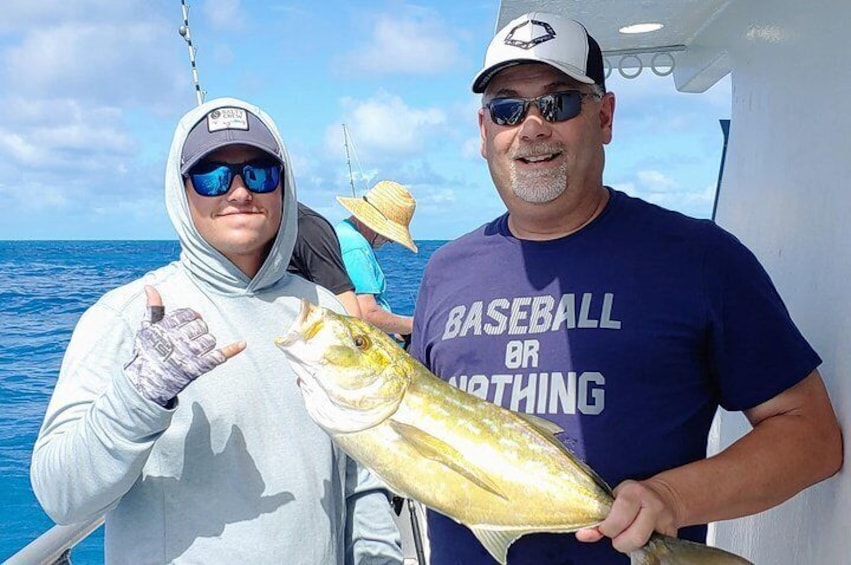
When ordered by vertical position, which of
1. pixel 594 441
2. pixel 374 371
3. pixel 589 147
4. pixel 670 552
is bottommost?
pixel 670 552

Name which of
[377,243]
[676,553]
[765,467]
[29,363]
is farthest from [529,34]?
[29,363]

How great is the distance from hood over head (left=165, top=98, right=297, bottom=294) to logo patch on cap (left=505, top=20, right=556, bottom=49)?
2.51ft

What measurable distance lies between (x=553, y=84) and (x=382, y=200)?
406 cm

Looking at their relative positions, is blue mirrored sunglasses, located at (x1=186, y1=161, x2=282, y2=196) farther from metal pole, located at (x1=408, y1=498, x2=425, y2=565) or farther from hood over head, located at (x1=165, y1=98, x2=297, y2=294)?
metal pole, located at (x1=408, y1=498, x2=425, y2=565)

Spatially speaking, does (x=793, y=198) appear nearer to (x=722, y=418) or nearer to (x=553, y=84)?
(x=553, y=84)

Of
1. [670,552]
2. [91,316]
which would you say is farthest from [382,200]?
[670,552]

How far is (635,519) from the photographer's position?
1.71 meters

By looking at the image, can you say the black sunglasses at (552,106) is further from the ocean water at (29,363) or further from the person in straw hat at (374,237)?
the ocean water at (29,363)

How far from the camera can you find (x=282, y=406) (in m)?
2.13

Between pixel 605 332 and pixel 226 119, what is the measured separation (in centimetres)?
120

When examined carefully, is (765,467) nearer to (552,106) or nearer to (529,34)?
(552,106)

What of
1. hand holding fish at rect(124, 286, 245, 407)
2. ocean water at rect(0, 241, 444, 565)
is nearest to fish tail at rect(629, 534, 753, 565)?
hand holding fish at rect(124, 286, 245, 407)

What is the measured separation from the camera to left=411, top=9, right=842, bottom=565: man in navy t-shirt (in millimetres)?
1896

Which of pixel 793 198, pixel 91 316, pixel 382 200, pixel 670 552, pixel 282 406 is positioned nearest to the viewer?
pixel 670 552
